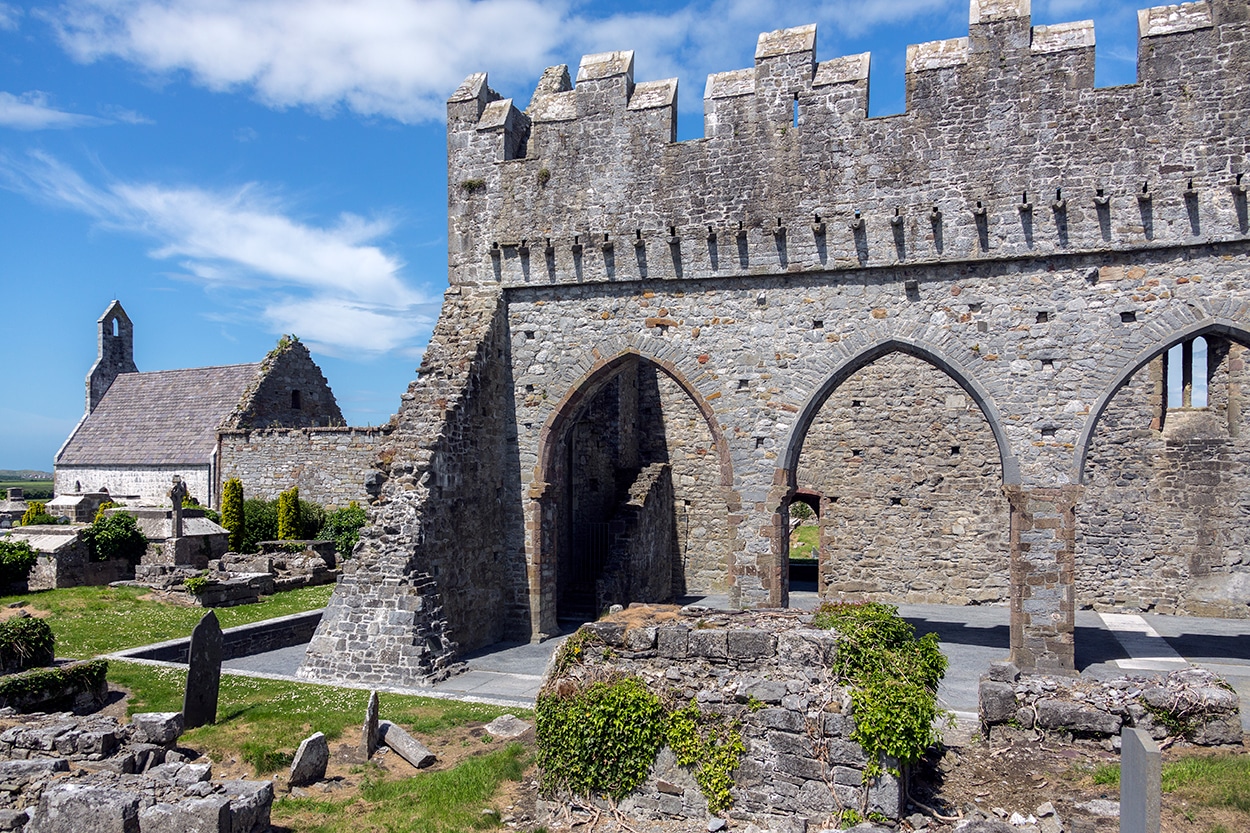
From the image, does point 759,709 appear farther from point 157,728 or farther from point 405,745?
point 157,728

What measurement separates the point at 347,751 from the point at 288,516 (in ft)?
49.3

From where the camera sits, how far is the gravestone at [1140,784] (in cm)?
465

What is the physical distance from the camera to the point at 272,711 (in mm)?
9578

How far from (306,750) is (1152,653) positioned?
11834 mm

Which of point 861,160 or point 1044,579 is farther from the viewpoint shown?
point 861,160

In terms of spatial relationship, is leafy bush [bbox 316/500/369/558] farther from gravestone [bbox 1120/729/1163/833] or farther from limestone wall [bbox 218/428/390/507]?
gravestone [bbox 1120/729/1163/833]

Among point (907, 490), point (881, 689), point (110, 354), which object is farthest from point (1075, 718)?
point (110, 354)

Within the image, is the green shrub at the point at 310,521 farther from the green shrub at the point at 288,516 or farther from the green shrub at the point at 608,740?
the green shrub at the point at 608,740

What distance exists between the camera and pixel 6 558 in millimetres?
16516

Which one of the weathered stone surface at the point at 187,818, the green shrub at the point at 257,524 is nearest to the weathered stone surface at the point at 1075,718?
the weathered stone surface at the point at 187,818

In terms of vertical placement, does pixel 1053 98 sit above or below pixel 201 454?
above

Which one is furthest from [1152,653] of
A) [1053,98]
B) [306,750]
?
[306,750]

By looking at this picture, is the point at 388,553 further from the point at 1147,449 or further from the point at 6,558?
the point at 1147,449

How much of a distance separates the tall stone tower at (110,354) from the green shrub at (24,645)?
81.2 ft
